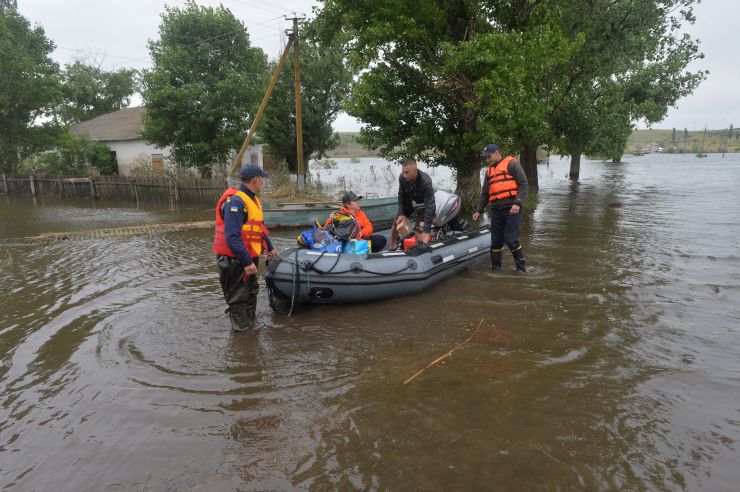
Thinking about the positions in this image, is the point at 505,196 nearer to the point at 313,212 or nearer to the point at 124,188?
the point at 313,212

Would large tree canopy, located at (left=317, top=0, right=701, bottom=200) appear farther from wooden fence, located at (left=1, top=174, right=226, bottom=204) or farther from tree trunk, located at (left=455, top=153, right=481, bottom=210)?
wooden fence, located at (left=1, top=174, right=226, bottom=204)

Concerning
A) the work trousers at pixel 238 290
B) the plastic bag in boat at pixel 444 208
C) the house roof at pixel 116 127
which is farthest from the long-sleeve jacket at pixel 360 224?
the house roof at pixel 116 127

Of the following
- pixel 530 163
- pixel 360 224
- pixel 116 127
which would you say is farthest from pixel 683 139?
pixel 360 224

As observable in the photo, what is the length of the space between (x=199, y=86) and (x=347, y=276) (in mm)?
16615

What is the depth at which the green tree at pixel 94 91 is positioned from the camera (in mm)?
34531

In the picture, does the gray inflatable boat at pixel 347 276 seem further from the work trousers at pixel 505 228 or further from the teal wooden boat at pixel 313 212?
the teal wooden boat at pixel 313 212

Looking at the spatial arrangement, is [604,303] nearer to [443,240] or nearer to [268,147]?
[443,240]

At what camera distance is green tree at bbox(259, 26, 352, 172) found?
77.9 ft

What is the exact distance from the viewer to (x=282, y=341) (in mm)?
4930

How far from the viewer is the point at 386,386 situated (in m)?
3.86

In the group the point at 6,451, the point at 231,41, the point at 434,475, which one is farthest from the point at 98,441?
the point at 231,41

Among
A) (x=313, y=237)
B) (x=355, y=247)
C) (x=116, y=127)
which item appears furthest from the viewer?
(x=116, y=127)

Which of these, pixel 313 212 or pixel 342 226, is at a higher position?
pixel 342 226

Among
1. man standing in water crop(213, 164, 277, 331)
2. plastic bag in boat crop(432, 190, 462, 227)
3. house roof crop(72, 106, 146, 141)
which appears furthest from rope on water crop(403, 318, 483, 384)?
house roof crop(72, 106, 146, 141)
